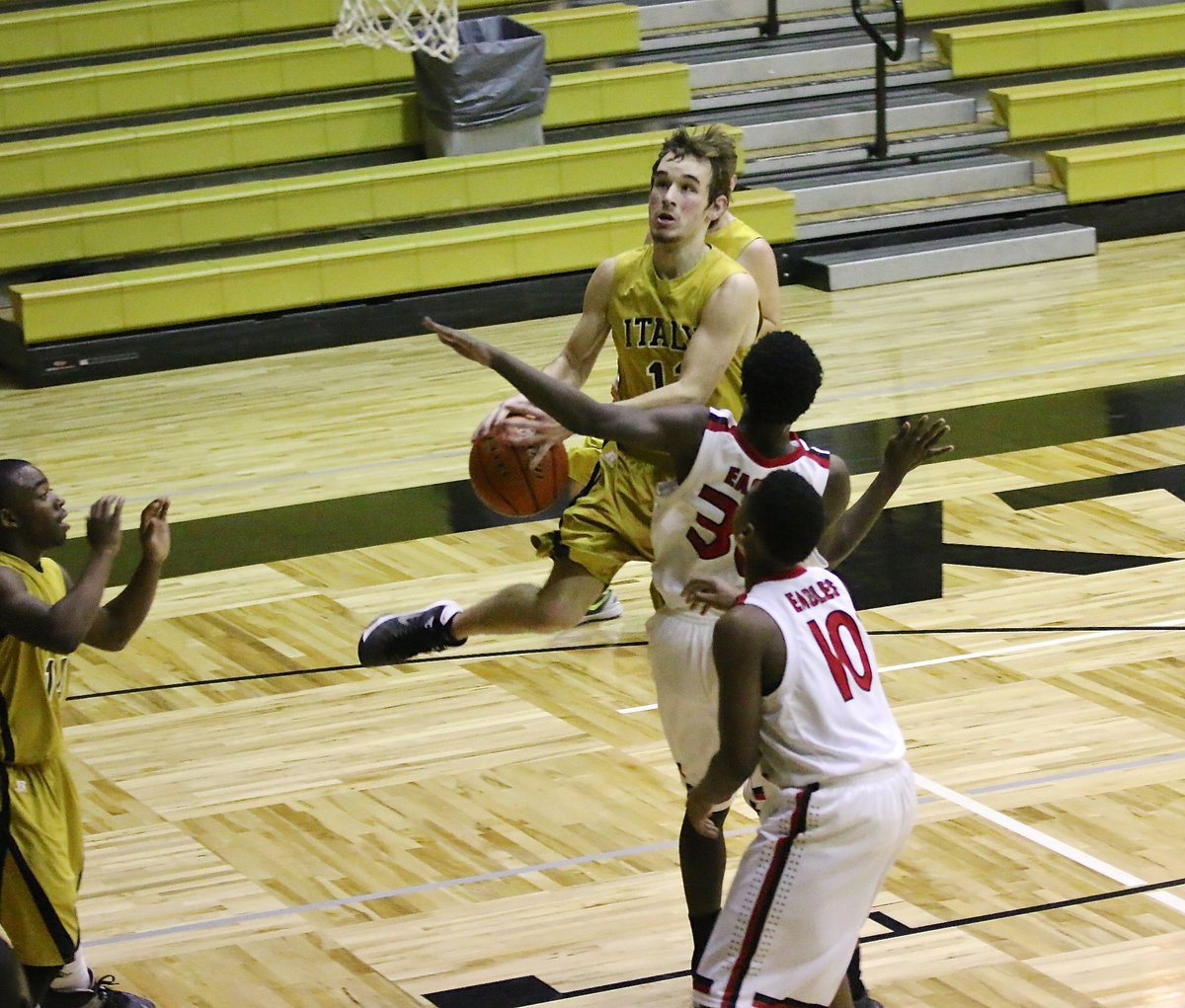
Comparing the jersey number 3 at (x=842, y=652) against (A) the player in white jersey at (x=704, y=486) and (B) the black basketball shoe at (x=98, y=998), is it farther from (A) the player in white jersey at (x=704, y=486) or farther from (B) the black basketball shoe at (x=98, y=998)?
(B) the black basketball shoe at (x=98, y=998)

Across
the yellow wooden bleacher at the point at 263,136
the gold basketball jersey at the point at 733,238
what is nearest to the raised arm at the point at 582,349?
the gold basketball jersey at the point at 733,238

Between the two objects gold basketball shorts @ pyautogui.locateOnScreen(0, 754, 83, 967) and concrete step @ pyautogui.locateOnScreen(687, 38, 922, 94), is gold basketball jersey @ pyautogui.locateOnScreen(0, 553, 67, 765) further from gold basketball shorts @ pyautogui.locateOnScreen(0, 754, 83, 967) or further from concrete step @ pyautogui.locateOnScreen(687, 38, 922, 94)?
concrete step @ pyautogui.locateOnScreen(687, 38, 922, 94)

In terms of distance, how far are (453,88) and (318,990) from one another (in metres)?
7.38

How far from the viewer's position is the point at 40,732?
332cm

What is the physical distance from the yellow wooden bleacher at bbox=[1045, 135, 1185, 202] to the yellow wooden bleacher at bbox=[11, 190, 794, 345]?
1.72 metres

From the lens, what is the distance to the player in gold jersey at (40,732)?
10.7 ft

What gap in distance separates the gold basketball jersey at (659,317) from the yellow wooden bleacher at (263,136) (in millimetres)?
6897

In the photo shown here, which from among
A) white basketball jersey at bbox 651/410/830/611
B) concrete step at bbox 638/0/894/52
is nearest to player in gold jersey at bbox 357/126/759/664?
white basketball jersey at bbox 651/410/830/611

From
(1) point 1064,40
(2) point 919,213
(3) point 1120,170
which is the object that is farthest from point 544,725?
(1) point 1064,40

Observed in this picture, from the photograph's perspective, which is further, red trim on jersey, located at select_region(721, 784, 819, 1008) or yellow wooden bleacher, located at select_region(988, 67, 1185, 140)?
yellow wooden bleacher, located at select_region(988, 67, 1185, 140)

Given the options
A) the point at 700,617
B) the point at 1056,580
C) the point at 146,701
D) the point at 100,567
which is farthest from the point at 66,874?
the point at 1056,580

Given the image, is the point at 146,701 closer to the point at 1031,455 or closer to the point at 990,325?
the point at 1031,455

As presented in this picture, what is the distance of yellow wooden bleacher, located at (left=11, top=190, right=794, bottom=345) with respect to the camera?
946cm

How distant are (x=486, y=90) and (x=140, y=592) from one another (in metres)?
7.54
